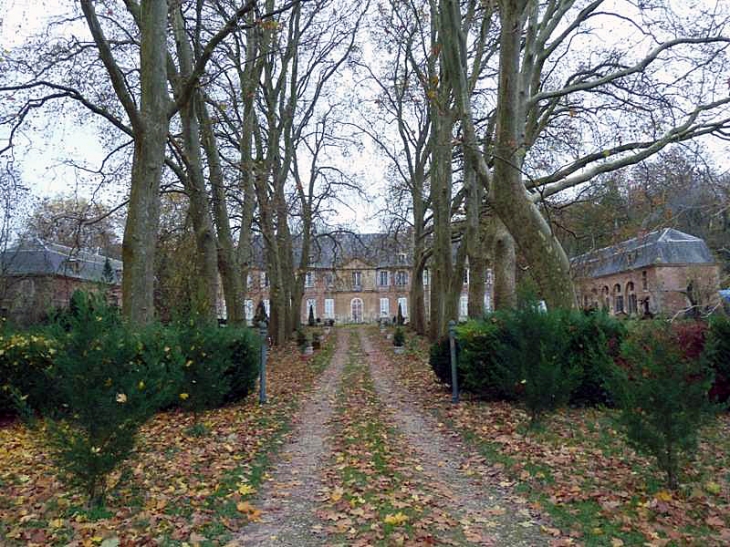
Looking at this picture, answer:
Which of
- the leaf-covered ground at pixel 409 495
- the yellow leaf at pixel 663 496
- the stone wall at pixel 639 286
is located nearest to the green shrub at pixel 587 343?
the leaf-covered ground at pixel 409 495

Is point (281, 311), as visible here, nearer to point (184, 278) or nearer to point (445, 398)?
point (184, 278)

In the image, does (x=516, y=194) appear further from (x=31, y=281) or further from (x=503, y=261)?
(x=31, y=281)

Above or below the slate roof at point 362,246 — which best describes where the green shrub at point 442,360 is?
below

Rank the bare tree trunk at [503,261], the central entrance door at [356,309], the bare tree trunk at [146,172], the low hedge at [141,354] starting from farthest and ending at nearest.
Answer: the central entrance door at [356,309]
the bare tree trunk at [503,261]
the bare tree trunk at [146,172]
the low hedge at [141,354]

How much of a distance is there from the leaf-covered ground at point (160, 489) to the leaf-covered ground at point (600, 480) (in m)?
2.65

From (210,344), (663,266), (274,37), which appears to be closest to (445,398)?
(210,344)

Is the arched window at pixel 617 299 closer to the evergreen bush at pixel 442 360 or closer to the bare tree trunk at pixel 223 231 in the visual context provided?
the bare tree trunk at pixel 223 231

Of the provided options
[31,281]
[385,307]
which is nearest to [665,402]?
[31,281]

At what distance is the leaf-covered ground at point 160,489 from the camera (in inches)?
179

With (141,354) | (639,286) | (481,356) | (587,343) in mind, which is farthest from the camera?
(639,286)

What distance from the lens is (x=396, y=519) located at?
15.5ft

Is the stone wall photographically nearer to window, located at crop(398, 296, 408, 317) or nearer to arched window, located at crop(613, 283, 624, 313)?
arched window, located at crop(613, 283, 624, 313)

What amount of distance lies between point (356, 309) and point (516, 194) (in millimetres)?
55124

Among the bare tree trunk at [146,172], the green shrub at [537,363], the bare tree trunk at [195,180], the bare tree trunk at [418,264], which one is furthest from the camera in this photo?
the bare tree trunk at [418,264]
